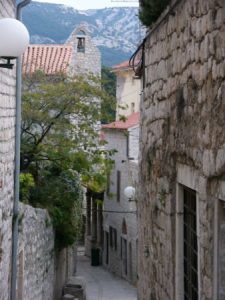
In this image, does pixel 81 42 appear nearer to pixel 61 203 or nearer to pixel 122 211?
pixel 122 211

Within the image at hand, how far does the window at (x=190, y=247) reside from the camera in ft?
20.1

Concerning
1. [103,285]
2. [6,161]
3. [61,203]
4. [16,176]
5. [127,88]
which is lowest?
[103,285]

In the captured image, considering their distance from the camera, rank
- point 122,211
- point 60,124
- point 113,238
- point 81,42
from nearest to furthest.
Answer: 1. point 60,124
2. point 122,211
3. point 113,238
4. point 81,42

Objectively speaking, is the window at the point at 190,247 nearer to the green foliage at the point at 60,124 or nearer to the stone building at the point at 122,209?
the green foliage at the point at 60,124

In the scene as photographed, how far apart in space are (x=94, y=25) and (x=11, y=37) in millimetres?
108954

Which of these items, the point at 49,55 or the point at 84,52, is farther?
the point at 84,52

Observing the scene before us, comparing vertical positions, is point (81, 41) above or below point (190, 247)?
above

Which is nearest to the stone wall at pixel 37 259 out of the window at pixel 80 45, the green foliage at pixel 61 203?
the green foliage at pixel 61 203

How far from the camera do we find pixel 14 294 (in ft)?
33.3

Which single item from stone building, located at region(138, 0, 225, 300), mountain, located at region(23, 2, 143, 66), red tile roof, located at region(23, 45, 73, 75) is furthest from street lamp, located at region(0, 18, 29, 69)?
mountain, located at region(23, 2, 143, 66)

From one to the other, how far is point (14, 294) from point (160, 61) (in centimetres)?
450

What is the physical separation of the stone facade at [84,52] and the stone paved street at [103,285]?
33.4 ft

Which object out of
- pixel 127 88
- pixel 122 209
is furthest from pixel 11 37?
pixel 127 88

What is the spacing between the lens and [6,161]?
32.2 feet
